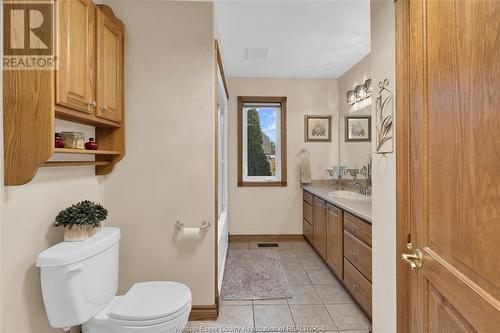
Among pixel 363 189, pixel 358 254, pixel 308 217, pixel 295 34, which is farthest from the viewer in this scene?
pixel 308 217

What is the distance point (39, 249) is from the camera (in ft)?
4.82

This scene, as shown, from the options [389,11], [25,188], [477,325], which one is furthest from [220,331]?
[389,11]

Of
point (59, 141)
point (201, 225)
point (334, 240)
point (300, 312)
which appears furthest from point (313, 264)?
point (59, 141)

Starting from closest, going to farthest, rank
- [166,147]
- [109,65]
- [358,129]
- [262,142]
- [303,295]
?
[109,65] → [166,147] → [303,295] → [358,129] → [262,142]

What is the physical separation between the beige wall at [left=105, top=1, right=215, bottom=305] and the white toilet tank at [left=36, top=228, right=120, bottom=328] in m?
0.48

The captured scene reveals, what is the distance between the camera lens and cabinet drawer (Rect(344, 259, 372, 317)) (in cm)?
205

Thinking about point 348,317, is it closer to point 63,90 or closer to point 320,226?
point 320,226

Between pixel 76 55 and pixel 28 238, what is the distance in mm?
980

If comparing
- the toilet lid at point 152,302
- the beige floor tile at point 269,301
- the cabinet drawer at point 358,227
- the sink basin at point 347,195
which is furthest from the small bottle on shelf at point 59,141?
the sink basin at point 347,195

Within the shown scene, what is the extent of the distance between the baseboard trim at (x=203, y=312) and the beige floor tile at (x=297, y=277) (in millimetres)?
935

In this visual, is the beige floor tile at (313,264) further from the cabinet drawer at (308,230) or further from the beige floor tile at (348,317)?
the beige floor tile at (348,317)

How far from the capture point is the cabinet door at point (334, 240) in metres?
2.60

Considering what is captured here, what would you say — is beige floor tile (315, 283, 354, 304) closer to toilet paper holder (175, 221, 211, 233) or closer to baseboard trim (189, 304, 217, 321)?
baseboard trim (189, 304, 217, 321)

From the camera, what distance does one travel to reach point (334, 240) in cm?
276
